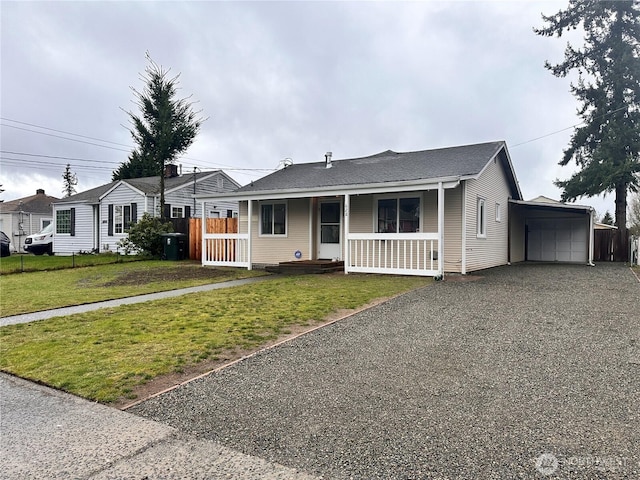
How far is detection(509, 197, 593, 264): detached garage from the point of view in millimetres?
19538

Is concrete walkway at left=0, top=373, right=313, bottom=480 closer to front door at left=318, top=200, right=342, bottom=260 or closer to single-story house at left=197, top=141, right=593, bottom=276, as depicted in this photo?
single-story house at left=197, top=141, right=593, bottom=276

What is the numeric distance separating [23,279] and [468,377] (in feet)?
42.9

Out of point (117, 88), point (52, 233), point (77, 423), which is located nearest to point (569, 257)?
point (77, 423)

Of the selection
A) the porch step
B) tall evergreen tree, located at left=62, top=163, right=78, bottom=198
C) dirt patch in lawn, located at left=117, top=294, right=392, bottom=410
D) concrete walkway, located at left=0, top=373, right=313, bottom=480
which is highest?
tall evergreen tree, located at left=62, top=163, right=78, bottom=198

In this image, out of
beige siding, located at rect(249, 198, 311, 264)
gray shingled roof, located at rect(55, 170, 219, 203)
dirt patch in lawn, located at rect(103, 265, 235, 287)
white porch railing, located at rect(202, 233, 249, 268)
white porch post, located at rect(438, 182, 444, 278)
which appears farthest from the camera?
gray shingled roof, located at rect(55, 170, 219, 203)

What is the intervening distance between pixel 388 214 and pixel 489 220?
4058 mm

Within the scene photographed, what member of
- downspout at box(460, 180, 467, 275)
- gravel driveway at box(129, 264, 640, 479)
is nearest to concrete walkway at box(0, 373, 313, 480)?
gravel driveway at box(129, 264, 640, 479)

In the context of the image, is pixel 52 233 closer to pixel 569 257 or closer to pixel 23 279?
pixel 23 279

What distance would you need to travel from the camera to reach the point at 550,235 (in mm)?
20906

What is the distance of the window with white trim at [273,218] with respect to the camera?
1559 centimetres

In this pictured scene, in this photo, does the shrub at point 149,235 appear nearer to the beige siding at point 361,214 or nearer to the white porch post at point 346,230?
the beige siding at point 361,214

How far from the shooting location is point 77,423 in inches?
120

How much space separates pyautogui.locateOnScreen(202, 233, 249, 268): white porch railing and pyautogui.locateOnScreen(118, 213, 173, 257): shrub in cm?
406

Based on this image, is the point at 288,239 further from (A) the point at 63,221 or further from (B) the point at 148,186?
(A) the point at 63,221
